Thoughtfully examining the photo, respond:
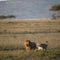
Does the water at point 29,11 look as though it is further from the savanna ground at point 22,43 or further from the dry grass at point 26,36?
the savanna ground at point 22,43

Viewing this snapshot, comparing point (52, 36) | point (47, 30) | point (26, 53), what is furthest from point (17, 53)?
point (47, 30)

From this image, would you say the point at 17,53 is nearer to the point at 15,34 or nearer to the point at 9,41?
the point at 9,41

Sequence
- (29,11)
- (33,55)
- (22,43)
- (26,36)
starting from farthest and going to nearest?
1. (29,11)
2. (26,36)
3. (22,43)
4. (33,55)

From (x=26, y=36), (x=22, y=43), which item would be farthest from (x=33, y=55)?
(x=26, y=36)

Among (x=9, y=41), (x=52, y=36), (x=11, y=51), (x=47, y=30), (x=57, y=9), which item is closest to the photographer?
(x=11, y=51)

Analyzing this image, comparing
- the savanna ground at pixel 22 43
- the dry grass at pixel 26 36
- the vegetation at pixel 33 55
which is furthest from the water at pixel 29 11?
the vegetation at pixel 33 55

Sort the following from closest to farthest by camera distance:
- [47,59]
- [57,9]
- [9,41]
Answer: [47,59], [9,41], [57,9]

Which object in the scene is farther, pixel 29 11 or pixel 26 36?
pixel 29 11

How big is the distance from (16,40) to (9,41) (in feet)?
1.35

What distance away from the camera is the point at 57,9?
46.0m

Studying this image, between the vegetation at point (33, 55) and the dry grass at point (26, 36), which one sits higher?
the vegetation at point (33, 55)

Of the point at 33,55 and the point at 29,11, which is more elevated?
the point at 33,55

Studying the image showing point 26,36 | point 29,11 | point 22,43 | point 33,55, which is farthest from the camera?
point 29,11

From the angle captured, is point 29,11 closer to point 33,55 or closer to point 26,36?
point 26,36
